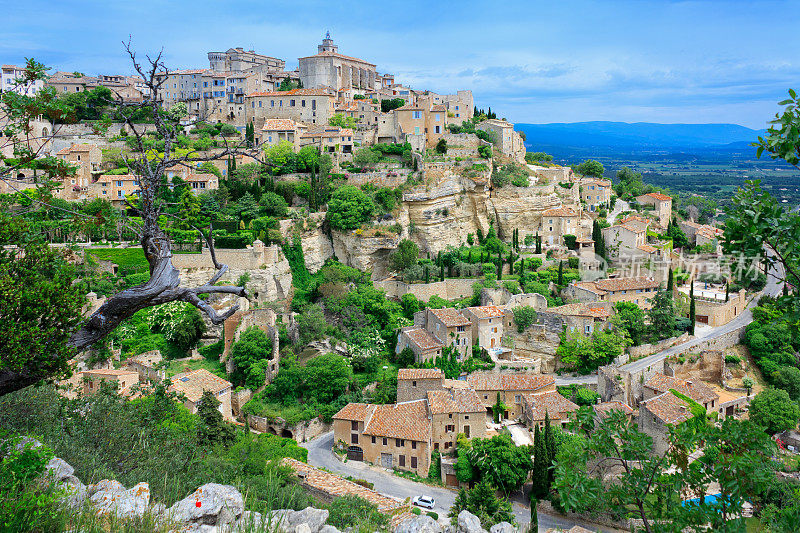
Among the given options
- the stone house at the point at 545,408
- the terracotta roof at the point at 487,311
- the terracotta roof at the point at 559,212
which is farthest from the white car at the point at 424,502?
the terracotta roof at the point at 559,212

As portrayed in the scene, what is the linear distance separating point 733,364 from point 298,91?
120ft

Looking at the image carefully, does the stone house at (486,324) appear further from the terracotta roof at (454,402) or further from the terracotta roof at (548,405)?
the terracotta roof at (454,402)

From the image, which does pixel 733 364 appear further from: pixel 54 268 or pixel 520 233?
pixel 54 268

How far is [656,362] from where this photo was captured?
28.4 meters

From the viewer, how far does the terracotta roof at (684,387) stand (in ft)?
83.3

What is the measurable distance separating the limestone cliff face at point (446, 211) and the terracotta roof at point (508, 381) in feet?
38.5

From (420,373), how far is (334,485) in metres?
7.19

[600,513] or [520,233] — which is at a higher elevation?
[520,233]

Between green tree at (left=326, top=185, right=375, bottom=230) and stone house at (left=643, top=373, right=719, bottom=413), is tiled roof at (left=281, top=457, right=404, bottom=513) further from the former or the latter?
green tree at (left=326, top=185, right=375, bottom=230)

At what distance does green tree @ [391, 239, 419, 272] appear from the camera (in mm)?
33406

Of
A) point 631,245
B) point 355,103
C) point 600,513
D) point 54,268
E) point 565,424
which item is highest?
point 355,103

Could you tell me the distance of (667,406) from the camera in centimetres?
2362

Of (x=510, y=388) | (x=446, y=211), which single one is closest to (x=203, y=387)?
(x=510, y=388)

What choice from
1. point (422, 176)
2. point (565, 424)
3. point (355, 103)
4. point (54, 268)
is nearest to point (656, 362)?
point (565, 424)
